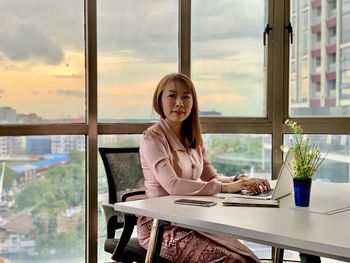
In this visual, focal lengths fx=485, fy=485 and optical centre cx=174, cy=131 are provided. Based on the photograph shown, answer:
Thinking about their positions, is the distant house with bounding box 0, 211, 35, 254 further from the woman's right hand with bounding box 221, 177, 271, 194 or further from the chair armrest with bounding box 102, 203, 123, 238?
the woman's right hand with bounding box 221, 177, 271, 194

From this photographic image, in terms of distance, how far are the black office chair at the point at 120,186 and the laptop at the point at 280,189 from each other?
503 millimetres

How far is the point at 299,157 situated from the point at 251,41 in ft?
6.59

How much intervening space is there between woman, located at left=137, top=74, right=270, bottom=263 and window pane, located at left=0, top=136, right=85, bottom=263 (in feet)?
3.31

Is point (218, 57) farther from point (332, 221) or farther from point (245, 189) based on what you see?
point (332, 221)

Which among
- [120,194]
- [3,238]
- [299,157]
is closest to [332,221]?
[299,157]

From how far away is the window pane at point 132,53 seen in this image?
341 cm

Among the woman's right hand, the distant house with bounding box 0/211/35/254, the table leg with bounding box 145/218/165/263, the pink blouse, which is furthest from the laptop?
the distant house with bounding box 0/211/35/254

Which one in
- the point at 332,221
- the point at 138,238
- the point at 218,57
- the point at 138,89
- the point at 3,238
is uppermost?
the point at 218,57

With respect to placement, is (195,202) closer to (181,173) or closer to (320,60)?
(181,173)

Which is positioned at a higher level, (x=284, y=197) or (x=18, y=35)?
(x=18, y=35)

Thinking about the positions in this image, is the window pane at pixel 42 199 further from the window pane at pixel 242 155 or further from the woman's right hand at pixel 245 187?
the woman's right hand at pixel 245 187

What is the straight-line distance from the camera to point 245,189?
7.39 feet

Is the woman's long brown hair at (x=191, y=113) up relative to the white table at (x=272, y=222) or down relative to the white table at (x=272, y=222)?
up

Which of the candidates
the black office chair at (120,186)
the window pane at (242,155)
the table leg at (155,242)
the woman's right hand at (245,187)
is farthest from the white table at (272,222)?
the window pane at (242,155)
